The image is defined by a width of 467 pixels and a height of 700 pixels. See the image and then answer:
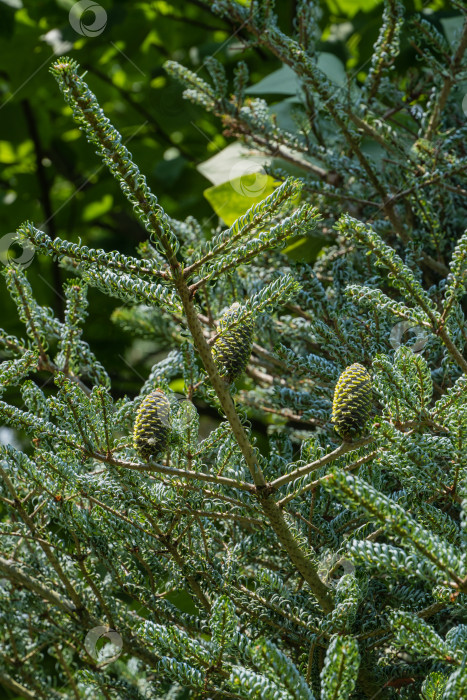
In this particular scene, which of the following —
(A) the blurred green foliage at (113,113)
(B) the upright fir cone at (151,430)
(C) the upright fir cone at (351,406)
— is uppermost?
(A) the blurred green foliage at (113,113)

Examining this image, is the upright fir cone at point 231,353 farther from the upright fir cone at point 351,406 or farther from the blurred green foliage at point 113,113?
the blurred green foliage at point 113,113

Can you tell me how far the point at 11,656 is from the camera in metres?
1.01

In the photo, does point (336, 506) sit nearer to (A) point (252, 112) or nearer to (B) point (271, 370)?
(B) point (271, 370)

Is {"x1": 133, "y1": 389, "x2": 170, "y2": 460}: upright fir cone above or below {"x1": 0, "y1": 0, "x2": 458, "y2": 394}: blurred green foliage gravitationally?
below

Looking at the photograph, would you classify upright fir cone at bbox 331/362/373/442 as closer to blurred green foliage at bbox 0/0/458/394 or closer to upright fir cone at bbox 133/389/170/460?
upright fir cone at bbox 133/389/170/460

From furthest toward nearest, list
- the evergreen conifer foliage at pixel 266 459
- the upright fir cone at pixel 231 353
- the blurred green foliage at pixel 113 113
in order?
the blurred green foliage at pixel 113 113
the upright fir cone at pixel 231 353
the evergreen conifer foliage at pixel 266 459

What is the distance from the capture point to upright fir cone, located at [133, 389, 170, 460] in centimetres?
69

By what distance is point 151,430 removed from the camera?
0.69m

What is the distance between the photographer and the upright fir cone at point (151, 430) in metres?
0.69

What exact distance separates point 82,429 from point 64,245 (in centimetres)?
20

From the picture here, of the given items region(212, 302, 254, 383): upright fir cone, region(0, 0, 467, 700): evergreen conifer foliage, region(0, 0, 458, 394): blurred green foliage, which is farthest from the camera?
region(0, 0, 458, 394): blurred green foliage

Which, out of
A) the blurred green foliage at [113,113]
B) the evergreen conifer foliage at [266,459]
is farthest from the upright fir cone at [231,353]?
the blurred green foliage at [113,113]

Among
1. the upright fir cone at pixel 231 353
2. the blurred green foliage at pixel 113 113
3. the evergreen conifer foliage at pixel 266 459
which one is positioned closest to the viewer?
the evergreen conifer foliage at pixel 266 459

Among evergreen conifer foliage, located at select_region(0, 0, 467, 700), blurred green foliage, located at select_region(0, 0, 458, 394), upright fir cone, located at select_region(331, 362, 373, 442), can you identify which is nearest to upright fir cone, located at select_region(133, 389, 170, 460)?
evergreen conifer foliage, located at select_region(0, 0, 467, 700)
